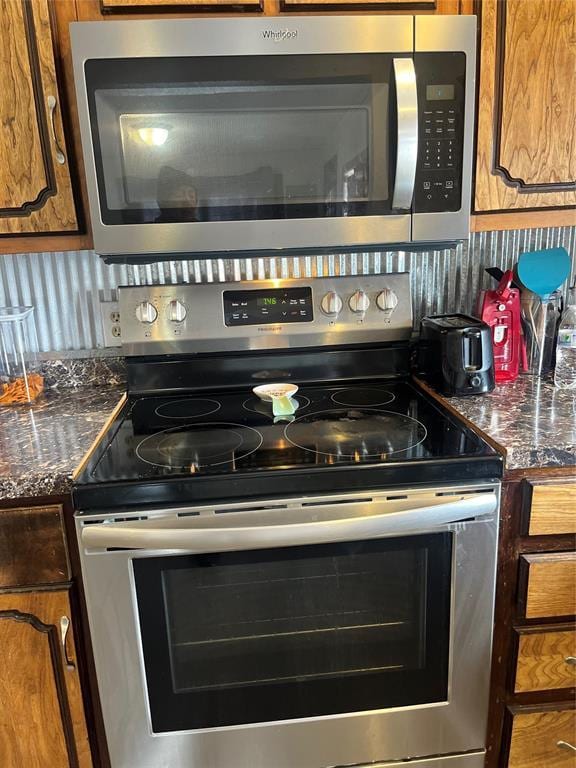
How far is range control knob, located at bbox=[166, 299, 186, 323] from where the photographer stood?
148 cm

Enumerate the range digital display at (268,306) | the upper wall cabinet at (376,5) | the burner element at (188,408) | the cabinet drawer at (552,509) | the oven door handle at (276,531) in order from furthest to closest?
the range digital display at (268,306) < the burner element at (188,408) < the upper wall cabinet at (376,5) < the cabinet drawer at (552,509) < the oven door handle at (276,531)

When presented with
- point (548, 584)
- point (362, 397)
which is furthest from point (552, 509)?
point (362, 397)

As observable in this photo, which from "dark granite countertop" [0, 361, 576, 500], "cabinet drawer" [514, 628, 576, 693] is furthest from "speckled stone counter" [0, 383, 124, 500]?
"cabinet drawer" [514, 628, 576, 693]

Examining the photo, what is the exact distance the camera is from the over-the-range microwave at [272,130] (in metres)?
1.14

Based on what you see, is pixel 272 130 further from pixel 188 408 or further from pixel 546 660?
pixel 546 660

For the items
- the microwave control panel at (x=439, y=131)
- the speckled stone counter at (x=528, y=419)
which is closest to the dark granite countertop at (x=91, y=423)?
the speckled stone counter at (x=528, y=419)

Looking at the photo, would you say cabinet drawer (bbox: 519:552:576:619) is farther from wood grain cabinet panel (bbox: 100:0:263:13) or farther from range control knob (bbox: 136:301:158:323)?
wood grain cabinet panel (bbox: 100:0:263:13)

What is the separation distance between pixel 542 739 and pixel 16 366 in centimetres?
149

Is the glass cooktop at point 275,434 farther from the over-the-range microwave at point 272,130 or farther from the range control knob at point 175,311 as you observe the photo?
the over-the-range microwave at point 272,130

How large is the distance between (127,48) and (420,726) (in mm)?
1436

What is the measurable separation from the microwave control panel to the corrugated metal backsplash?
352 mm

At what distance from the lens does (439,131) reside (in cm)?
122

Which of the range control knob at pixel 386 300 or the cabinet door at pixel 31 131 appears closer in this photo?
the cabinet door at pixel 31 131

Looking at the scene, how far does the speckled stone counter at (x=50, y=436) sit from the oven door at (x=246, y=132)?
0.39 metres
